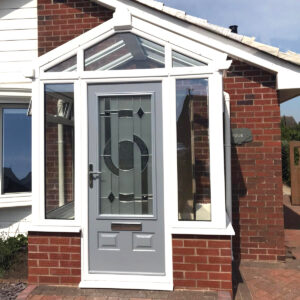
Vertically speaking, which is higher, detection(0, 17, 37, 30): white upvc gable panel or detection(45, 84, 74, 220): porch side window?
detection(0, 17, 37, 30): white upvc gable panel

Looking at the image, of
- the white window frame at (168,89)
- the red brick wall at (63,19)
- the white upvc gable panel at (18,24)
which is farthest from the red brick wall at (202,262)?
the white upvc gable panel at (18,24)

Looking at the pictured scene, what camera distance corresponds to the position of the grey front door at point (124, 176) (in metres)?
3.58

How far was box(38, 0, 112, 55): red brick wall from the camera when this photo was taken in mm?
4906

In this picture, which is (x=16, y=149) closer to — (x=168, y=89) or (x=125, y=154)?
(x=125, y=154)

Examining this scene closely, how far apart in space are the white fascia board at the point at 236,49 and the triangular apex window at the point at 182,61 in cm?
82

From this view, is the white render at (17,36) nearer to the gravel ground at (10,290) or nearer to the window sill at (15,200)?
the window sill at (15,200)

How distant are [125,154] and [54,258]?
146 cm

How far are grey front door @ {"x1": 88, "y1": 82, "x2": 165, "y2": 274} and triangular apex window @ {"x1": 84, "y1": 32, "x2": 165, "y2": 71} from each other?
229 millimetres

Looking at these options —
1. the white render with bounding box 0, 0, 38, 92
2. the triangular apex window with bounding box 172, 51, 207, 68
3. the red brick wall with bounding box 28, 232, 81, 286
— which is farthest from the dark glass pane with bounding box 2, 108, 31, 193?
the triangular apex window with bounding box 172, 51, 207, 68

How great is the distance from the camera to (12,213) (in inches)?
195

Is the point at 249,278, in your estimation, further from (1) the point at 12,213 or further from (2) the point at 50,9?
(2) the point at 50,9

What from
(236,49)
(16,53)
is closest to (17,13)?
(16,53)

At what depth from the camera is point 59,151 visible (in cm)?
391

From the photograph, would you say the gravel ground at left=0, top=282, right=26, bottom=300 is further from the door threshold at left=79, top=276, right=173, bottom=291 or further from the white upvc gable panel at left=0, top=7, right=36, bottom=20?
the white upvc gable panel at left=0, top=7, right=36, bottom=20
